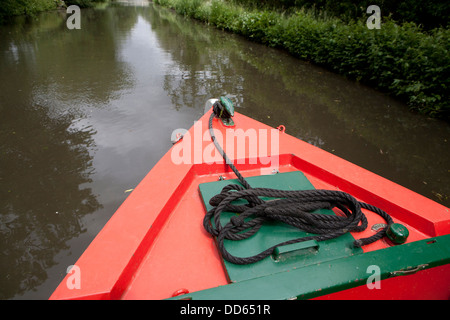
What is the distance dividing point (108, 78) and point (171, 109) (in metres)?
2.26

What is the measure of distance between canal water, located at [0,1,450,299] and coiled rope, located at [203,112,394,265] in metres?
1.36

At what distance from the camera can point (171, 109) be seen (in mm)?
4434

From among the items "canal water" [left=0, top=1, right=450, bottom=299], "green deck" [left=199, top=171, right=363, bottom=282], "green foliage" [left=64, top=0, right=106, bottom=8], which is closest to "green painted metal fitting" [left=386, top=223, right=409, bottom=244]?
"green deck" [left=199, top=171, right=363, bottom=282]

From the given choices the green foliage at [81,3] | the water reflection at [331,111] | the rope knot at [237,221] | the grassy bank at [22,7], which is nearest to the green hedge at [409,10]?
the water reflection at [331,111]

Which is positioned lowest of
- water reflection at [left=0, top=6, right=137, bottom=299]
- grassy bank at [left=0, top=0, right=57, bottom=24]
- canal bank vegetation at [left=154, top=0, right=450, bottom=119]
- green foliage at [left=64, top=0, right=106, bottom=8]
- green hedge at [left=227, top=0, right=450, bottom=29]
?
water reflection at [left=0, top=6, right=137, bottom=299]

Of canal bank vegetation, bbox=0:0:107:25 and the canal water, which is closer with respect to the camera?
the canal water

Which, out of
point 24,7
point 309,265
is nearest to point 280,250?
point 309,265

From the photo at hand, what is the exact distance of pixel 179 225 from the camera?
1.36m

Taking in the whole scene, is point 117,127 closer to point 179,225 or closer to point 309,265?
point 179,225

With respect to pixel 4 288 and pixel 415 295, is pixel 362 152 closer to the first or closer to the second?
pixel 415 295

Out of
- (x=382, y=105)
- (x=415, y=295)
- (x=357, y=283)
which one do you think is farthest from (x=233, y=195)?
(x=382, y=105)

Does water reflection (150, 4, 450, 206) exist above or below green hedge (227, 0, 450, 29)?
below

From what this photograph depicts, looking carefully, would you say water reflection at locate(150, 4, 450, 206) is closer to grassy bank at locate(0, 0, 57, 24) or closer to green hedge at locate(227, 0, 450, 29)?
green hedge at locate(227, 0, 450, 29)

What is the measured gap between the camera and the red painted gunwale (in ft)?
3.43
